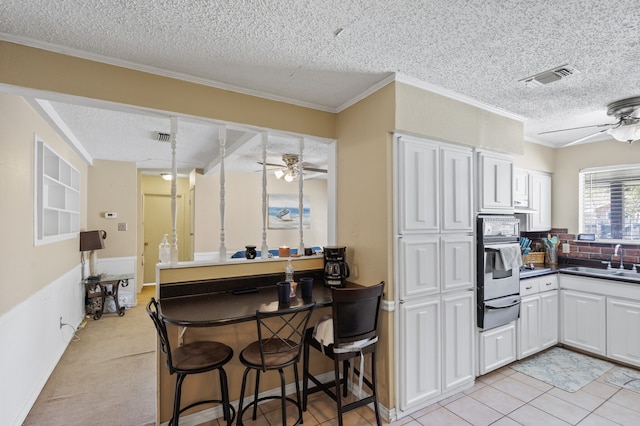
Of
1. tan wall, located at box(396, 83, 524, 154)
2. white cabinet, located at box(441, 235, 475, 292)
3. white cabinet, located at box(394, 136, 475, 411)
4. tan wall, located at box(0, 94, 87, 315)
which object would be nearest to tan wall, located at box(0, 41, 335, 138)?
tan wall, located at box(0, 94, 87, 315)

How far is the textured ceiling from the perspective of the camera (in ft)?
5.12

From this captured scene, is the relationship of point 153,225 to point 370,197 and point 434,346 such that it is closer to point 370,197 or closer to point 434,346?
point 370,197

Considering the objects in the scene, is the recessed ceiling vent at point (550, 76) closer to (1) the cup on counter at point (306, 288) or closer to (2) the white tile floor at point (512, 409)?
(1) the cup on counter at point (306, 288)

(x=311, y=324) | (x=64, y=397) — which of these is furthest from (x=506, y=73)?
(x=64, y=397)

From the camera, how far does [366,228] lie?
2.53 meters

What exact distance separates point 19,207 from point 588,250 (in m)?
5.73

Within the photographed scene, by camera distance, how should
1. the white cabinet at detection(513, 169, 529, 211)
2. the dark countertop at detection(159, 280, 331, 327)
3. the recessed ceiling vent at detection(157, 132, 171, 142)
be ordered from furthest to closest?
the recessed ceiling vent at detection(157, 132, 171, 142)
the white cabinet at detection(513, 169, 529, 211)
the dark countertop at detection(159, 280, 331, 327)

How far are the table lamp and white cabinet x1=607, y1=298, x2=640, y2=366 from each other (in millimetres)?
6352

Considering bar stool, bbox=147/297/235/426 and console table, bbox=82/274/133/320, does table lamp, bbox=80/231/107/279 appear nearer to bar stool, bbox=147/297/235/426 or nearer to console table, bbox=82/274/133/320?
console table, bbox=82/274/133/320

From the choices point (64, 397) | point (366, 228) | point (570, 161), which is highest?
point (570, 161)

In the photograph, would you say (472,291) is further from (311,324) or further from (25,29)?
(25,29)

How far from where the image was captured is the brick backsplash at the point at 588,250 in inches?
139

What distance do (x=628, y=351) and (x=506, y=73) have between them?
2923 millimetres

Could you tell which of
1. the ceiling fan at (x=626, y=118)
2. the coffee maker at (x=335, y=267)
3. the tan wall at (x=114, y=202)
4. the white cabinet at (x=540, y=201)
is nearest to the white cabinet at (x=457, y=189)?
the coffee maker at (x=335, y=267)
